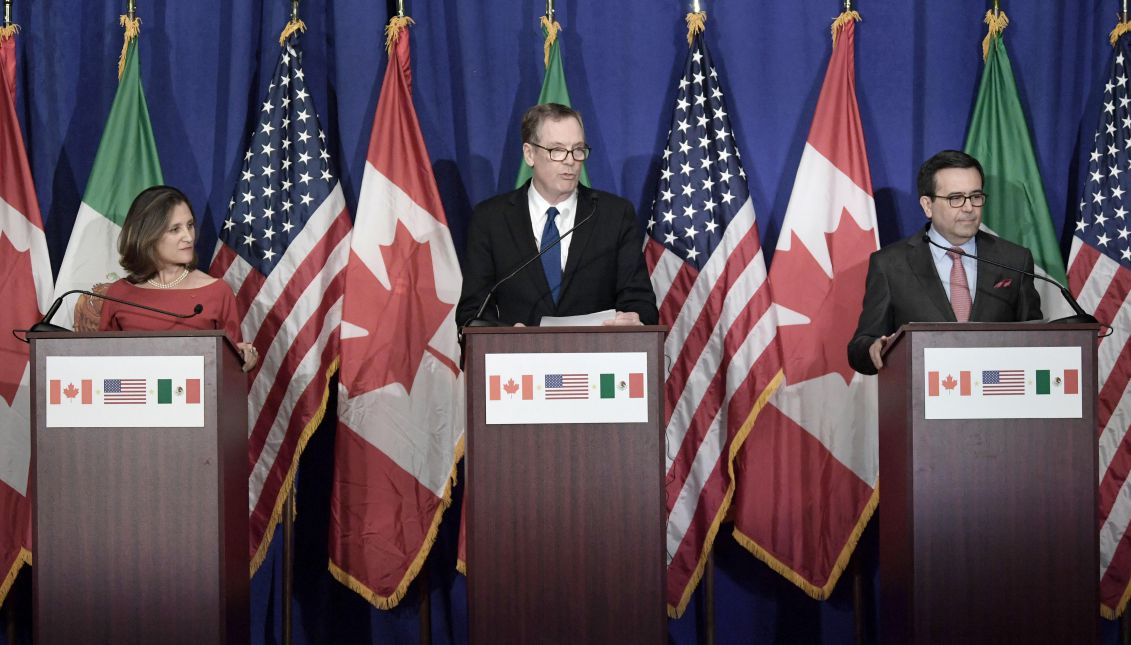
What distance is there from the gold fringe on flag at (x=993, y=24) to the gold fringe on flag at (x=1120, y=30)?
389mm

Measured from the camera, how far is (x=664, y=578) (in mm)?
3254

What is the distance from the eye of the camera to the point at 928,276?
3961 mm

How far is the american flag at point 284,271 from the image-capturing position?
14.7ft

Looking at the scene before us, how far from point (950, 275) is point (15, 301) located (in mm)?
3226

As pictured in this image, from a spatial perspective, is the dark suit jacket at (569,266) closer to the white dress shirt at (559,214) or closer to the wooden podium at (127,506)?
the white dress shirt at (559,214)

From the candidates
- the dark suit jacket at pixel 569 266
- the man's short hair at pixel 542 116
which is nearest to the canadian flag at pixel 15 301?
the dark suit jacket at pixel 569 266

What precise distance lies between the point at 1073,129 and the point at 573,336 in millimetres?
2753

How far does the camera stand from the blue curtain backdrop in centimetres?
493

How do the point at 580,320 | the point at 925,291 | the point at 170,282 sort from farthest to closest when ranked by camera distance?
the point at 170,282, the point at 925,291, the point at 580,320

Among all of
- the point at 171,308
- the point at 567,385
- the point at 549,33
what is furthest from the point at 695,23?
the point at 171,308

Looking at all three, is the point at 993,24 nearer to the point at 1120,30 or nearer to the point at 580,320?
the point at 1120,30

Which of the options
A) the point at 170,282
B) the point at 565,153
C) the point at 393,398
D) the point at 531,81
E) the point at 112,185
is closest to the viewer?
the point at 565,153

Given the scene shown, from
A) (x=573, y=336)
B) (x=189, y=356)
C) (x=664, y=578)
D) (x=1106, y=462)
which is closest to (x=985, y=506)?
(x=664, y=578)

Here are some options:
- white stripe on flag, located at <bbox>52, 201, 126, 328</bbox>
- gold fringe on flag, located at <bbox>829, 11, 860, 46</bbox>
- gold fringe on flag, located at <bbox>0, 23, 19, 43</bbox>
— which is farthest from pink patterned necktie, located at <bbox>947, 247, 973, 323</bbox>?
gold fringe on flag, located at <bbox>0, 23, 19, 43</bbox>
